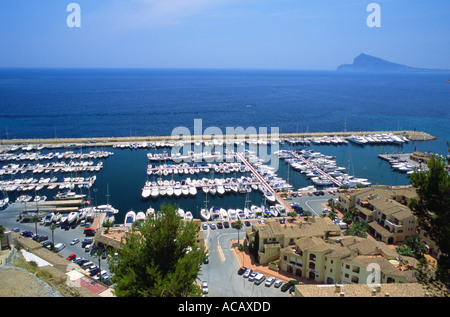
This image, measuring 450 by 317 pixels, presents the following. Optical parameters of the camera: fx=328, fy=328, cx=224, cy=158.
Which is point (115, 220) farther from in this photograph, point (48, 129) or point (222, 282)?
point (48, 129)

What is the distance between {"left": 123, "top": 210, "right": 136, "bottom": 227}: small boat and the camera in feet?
104

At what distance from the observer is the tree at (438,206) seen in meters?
12.9

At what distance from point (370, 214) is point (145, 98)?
110567 mm

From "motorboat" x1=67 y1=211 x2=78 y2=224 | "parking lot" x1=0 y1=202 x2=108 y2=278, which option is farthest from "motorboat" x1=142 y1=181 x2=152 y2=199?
"parking lot" x1=0 y1=202 x2=108 y2=278

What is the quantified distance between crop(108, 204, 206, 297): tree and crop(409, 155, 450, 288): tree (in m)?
9.83

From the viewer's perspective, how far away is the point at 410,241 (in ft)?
83.2

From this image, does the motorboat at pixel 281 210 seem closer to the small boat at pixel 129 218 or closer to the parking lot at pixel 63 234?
the small boat at pixel 129 218

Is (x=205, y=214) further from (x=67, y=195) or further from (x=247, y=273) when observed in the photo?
(x=67, y=195)

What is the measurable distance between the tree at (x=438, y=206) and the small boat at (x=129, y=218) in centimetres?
2488

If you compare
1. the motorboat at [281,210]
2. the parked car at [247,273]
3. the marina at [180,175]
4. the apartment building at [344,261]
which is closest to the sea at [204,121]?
the marina at [180,175]

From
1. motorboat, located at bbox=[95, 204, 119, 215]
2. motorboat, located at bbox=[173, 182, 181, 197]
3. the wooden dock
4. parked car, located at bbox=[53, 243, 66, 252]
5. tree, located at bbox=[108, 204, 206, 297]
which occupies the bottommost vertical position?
parked car, located at bbox=[53, 243, 66, 252]

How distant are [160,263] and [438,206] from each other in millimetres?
12119

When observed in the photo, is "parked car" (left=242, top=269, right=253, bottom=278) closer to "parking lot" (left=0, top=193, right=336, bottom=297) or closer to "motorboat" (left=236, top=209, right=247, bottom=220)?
"parking lot" (left=0, top=193, right=336, bottom=297)

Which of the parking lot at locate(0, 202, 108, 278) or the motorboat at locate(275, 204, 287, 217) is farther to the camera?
the motorboat at locate(275, 204, 287, 217)
